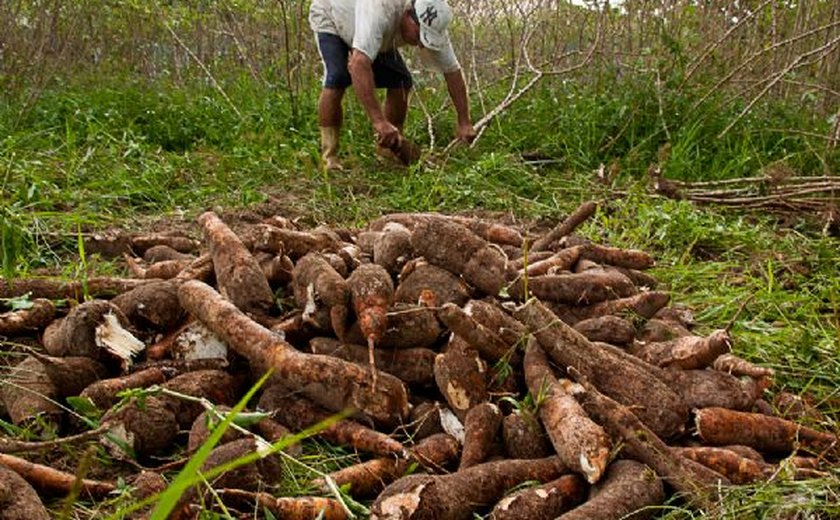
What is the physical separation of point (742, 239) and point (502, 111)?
320 centimetres

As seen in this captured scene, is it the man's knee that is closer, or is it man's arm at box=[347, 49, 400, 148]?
man's arm at box=[347, 49, 400, 148]

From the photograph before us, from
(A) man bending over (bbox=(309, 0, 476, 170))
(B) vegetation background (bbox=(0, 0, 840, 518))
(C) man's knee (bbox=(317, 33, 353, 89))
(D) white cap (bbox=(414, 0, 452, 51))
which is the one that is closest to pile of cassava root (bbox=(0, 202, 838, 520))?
(B) vegetation background (bbox=(0, 0, 840, 518))

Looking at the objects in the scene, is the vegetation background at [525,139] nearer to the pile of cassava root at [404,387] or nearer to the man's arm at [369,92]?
the man's arm at [369,92]

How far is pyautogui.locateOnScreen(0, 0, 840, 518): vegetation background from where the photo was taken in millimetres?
3900

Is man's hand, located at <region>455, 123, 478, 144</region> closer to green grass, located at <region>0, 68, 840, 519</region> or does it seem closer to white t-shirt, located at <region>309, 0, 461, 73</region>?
green grass, located at <region>0, 68, 840, 519</region>

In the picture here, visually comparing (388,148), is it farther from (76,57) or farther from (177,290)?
(76,57)

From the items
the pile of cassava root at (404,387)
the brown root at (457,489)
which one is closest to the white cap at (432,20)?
the pile of cassava root at (404,387)

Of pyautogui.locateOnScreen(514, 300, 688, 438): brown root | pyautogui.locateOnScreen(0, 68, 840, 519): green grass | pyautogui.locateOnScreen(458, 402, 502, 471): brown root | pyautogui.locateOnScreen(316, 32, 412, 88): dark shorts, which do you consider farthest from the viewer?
pyautogui.locateOnScreen(316, 32, 412, 88): dark shorts

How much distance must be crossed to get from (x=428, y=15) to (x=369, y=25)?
0.49 meters

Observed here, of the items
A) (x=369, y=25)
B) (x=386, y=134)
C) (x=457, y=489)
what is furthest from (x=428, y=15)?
(x=457, y=489)

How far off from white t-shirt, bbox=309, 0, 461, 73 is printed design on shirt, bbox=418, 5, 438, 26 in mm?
180

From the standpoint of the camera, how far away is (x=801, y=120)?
6.55m

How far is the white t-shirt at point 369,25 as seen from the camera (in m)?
6.03

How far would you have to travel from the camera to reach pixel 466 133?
263 inches
